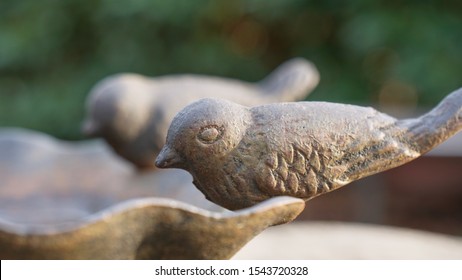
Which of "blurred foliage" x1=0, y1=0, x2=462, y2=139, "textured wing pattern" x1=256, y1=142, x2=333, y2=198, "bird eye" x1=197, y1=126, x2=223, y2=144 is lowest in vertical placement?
"textured wing pattern" x1=256, y1=142, x2=333, y2=198

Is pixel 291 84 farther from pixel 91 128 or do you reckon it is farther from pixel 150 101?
pixel 91 128

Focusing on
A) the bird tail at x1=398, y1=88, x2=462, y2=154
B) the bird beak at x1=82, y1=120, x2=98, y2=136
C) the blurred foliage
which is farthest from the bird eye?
the blurred foliage

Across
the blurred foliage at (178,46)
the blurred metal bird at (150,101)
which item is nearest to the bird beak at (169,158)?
the blurred metal bird at (150,101)

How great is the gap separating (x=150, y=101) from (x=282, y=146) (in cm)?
85

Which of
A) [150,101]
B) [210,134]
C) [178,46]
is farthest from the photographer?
[178,46]

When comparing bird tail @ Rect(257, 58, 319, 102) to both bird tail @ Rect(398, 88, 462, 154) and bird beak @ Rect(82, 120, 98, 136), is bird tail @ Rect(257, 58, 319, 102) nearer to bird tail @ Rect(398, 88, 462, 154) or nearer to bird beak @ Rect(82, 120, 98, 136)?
bird beak @ Rect(82, 120, 98, 136)

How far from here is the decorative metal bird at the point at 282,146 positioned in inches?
46.9

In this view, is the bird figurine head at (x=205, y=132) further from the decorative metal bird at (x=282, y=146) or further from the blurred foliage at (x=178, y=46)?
the blurred foliage at (x=178, y=46)

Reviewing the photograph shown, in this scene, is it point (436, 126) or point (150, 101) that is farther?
point (150, 101)

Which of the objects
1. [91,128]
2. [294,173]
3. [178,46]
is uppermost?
[178,46]

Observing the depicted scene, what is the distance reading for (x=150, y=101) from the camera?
6.56ft

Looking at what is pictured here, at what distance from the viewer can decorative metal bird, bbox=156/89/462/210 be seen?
1190 millimetres

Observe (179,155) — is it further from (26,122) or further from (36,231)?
(26,122)

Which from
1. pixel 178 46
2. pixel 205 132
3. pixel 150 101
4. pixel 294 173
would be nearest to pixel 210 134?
pixel 205 132
